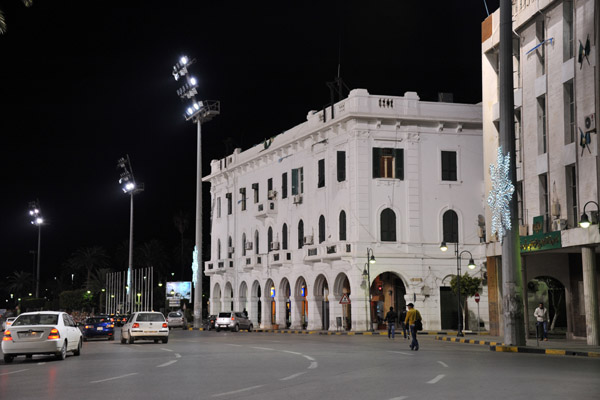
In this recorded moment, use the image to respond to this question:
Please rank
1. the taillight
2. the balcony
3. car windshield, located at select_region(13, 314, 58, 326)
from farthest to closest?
the balcony → car windshield, located at select_region(13, 314, 58, 326) → the taillight

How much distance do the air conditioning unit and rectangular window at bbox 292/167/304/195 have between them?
31.2m

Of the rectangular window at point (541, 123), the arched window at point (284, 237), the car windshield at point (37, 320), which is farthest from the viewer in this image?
the arched window at point (284, 237)

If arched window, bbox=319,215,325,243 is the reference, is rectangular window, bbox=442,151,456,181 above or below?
above

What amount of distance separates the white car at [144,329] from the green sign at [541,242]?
52.5ft

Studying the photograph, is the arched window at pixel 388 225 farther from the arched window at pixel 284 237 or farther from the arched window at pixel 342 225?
the arched window at pixel 284 237

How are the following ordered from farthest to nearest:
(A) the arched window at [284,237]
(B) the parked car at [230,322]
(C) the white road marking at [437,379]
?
(A) the arched window at [284,237], (B) the parked car at [230,322], (C) the white road marking at [437,379]

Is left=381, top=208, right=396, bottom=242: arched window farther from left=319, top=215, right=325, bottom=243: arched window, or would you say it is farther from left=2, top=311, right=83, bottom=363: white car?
left=2, top=311, right=83, bottom=363: white car

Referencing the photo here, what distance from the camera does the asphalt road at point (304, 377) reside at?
1388 cm

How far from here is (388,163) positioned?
5428 centimetres

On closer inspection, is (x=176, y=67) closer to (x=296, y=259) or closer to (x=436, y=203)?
(x=296, y=259)

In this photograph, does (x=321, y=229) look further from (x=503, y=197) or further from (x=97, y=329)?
(x=503, y=197)

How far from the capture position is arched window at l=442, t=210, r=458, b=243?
54.6m

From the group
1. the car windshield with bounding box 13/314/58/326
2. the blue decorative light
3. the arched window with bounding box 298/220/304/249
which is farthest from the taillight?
the arched window with bounding box 298/220/304/249

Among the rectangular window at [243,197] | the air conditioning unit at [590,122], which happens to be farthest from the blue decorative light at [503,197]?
the rectangular window at [243,197]
